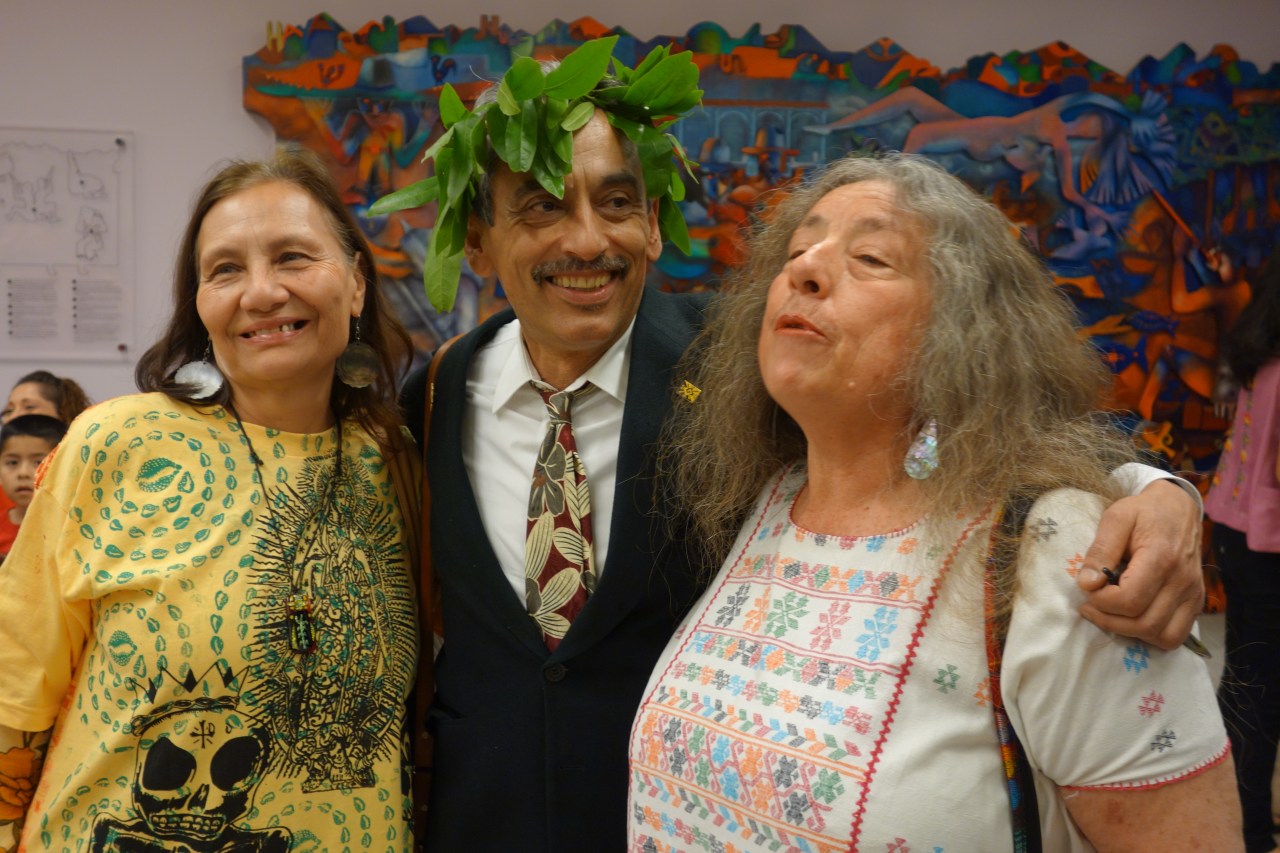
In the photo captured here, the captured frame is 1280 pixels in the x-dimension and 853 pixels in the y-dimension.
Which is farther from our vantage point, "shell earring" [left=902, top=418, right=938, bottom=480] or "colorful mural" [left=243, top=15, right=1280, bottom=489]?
"colorful mural" [left=243, top=15, right=1280, bottom=489]

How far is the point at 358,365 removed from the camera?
7.18 feet

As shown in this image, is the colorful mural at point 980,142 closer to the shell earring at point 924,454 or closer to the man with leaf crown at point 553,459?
the man with leaf crown at point 553,459

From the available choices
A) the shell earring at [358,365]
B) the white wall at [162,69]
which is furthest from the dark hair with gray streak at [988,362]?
the white wall at [162,69]

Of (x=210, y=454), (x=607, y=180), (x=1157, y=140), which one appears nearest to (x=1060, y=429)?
(x=607, y=180)

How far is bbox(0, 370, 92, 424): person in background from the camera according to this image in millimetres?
3869

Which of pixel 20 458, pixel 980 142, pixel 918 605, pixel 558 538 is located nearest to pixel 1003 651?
pixel 918 605

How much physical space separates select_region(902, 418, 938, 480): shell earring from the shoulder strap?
5.0 inches

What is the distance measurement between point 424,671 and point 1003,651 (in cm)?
119

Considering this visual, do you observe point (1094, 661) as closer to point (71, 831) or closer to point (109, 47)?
point (71, 831)

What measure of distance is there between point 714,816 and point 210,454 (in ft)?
3.48

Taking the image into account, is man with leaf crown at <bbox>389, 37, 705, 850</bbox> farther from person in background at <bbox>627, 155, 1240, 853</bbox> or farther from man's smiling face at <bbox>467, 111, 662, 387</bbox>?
person in background at <bbox>627, 155, 1240, 853</bbox>

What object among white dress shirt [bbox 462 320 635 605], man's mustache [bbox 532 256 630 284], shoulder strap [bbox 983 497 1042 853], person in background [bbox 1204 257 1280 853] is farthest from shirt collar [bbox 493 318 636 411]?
person in background [bbox 1204 257 1280 853]

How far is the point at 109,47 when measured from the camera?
4.08 metres

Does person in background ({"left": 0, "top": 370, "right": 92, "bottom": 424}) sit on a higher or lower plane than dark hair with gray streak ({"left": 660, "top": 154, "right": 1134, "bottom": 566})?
lower
